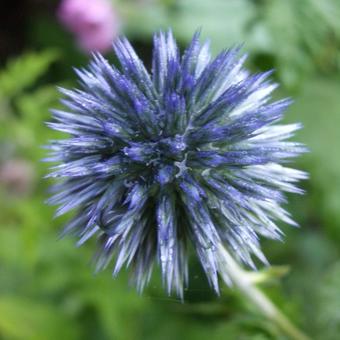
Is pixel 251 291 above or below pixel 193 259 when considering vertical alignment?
below

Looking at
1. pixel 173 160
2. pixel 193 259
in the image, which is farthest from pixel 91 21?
pixel 173 160

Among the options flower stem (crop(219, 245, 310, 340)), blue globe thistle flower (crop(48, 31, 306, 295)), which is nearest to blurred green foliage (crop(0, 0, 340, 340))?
flower stem (crop(219, 245, 310, 340))

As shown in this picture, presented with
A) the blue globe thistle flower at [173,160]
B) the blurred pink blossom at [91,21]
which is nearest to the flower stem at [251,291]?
the blue globe thistle flower at [173,160]

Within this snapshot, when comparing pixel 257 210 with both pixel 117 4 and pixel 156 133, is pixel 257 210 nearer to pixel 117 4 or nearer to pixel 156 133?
pixel 156 133

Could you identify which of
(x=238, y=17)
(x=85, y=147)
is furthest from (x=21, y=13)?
(x=85, y=147)

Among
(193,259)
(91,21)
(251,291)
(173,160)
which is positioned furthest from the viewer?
(91,21)

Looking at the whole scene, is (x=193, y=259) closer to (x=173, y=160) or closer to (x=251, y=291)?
(x=251, y=291)

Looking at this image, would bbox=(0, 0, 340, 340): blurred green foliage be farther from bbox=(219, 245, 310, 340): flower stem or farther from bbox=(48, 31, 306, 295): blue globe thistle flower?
bbox=(48, 31, 306, 295): blue globe thistle flower
